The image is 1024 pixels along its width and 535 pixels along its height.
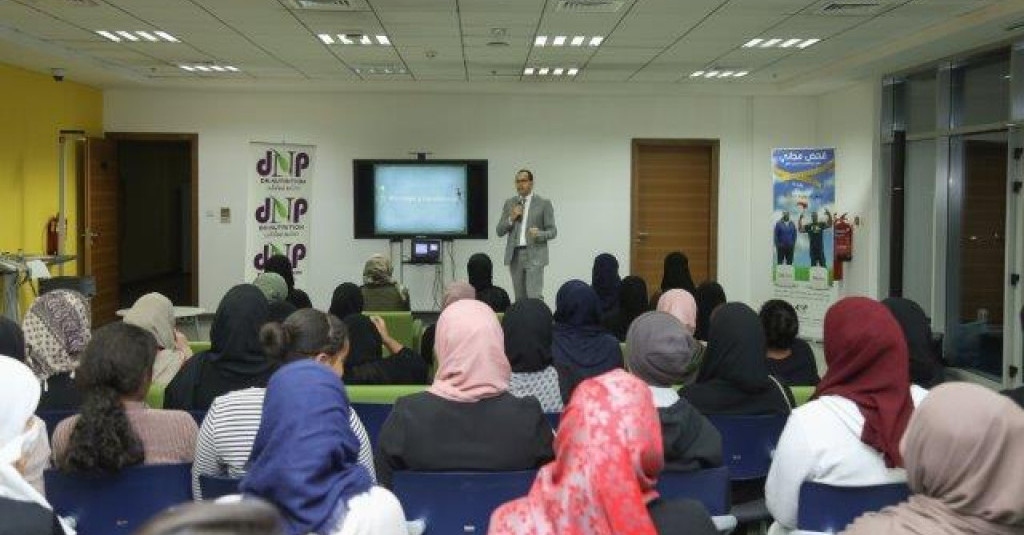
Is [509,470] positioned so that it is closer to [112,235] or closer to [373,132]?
[373,132]

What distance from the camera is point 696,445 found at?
2.79 m

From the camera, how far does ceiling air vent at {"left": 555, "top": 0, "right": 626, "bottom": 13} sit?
7141mm

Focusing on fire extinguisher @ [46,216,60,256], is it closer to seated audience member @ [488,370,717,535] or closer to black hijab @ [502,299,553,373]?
black hijab @ [502,299,553,373]

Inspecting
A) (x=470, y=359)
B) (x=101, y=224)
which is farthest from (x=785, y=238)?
(x=470, y=359)

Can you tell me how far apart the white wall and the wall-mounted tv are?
30cm

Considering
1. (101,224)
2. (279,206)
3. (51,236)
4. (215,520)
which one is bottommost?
(215,520)

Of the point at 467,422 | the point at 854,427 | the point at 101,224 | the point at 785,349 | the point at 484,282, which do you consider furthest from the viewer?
the point at 101,224

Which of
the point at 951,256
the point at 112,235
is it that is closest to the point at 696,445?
the point at 951,256

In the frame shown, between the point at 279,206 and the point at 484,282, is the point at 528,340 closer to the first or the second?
the point at 484,282

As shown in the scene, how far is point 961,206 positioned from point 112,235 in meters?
10.3

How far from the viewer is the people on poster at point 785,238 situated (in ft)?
36.4

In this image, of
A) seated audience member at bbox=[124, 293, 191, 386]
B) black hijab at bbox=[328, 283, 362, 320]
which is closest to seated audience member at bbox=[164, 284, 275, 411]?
seated audience member at bbox=[124, 293, 191, 386]

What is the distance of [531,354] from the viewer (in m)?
4.23

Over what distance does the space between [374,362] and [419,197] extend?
7.89m
